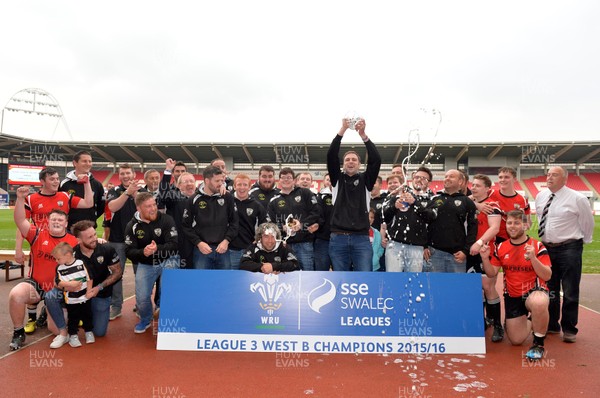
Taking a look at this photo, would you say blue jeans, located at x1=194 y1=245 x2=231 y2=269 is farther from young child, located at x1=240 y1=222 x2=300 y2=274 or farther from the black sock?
the black sock

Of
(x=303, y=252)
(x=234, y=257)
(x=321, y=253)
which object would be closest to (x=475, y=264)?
(x=321, y=253)

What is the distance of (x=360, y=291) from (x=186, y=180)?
10.2 feet

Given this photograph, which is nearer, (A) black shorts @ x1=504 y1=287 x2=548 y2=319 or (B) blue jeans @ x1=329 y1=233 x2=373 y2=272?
(A) black shorts @ x1=504 y1=287 x2=548 y2=319

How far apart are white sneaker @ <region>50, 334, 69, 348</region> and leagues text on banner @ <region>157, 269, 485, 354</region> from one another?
1.20 m

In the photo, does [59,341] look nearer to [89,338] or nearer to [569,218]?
[89,338]

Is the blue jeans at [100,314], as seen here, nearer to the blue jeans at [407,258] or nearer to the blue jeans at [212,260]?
the blue jeans at [212,260]

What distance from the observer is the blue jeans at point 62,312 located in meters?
4.86

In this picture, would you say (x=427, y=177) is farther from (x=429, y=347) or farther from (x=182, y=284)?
(x=182, y=284)

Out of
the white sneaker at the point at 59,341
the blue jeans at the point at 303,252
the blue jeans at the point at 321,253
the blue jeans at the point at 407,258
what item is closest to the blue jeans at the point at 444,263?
the blue jeans at the point at 407,258

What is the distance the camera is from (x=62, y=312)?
4961 millimetres

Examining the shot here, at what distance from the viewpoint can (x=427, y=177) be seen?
5.54m

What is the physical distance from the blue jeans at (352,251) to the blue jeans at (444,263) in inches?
32.4

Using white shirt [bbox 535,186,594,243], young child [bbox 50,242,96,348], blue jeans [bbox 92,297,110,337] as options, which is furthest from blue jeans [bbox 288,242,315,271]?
white shirt [bbox 535,186,594,243]

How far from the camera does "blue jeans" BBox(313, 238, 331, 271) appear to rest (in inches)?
244
